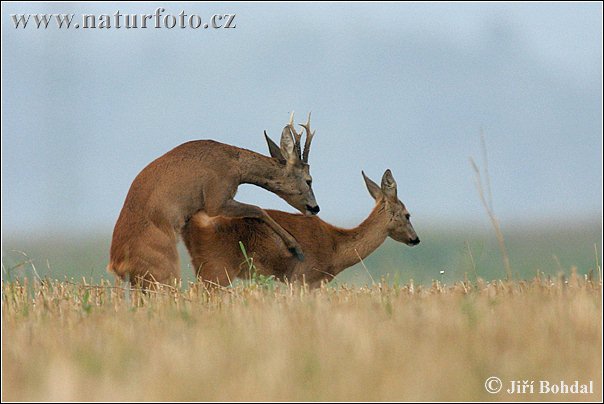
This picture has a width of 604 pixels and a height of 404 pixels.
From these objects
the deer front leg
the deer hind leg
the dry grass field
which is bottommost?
the dry grass field

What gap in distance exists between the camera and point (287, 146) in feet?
34.6

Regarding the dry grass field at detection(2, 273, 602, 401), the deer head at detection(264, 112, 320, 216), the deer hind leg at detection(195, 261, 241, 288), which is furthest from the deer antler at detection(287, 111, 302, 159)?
the dry grass field at detection(2, 273, 602, 401)

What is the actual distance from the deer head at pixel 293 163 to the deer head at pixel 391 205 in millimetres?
685

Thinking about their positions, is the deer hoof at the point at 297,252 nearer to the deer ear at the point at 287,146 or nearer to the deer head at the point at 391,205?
the deer ear at the point at 287,146

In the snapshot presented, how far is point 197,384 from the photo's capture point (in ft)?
14.0

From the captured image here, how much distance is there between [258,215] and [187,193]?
773 mm

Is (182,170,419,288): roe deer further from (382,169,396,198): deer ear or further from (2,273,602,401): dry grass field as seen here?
(2,273,602,401): dry grass field

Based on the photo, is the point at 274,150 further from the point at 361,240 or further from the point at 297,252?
the point at 361,240

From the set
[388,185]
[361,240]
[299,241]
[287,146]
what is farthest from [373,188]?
[299,241]

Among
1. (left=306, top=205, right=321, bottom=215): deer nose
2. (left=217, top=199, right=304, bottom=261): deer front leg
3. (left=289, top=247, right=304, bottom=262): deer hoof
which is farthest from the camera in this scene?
(left=306, top=205, right=321, bottom=215): deer nose

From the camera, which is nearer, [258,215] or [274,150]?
[258,215]

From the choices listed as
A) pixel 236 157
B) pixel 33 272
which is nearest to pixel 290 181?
pixel 236 157

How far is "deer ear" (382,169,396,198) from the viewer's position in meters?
10.8

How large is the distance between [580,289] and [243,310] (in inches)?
96.3
